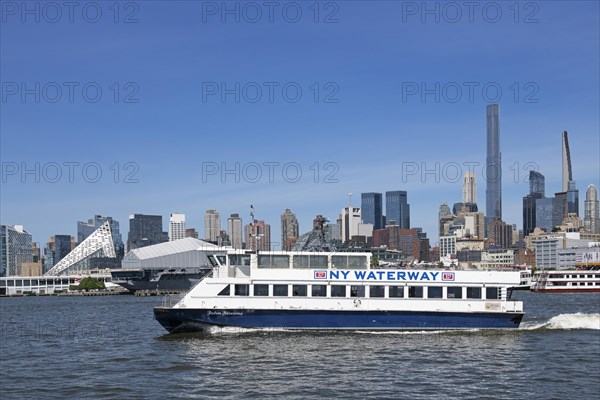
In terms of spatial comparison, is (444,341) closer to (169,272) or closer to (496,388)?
(496,388)

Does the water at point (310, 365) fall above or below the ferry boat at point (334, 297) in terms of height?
below

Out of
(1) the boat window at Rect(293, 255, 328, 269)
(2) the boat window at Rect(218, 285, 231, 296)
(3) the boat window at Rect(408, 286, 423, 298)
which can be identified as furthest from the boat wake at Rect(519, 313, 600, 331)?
(2) the boat window at Rect(218, 285, 231, 296)

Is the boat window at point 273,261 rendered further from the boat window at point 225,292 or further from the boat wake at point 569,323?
the boat wake at point 569,323

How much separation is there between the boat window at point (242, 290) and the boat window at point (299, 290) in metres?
2.85

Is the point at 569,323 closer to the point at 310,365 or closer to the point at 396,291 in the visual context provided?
the point at 396,291

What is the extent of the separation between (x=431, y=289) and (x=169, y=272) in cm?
12104

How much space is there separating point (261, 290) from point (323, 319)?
4221 mm

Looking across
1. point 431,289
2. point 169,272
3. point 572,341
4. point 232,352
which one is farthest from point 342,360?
point 169,272

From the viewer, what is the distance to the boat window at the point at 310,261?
146ft

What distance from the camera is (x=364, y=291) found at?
4406 centimetres

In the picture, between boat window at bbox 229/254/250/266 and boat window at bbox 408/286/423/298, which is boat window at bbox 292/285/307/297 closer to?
boat window at bbox 229/254/250/266

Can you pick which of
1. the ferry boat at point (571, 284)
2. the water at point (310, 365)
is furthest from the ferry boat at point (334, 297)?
the ferry boat at point (571, 284)

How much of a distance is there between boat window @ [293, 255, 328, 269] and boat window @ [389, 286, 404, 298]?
4396mm

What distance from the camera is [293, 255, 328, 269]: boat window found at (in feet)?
146
